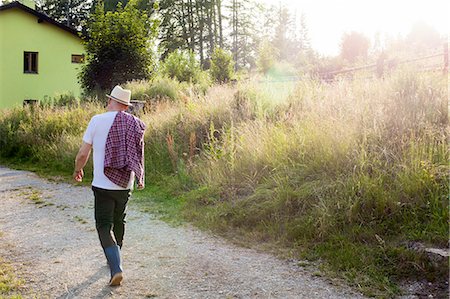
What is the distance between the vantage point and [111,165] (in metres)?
4.69

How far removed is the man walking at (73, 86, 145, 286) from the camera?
4.65 metres

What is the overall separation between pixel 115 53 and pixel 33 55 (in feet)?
42.0

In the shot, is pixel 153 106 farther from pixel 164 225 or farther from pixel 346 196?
pixel 346 196

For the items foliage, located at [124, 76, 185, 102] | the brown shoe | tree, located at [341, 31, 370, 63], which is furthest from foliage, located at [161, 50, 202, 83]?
the brown shoe

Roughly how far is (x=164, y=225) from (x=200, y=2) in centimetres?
4123

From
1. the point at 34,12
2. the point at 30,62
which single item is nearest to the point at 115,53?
the point at 34,12

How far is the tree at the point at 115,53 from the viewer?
22734mm

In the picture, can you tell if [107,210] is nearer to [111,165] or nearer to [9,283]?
[111,165]

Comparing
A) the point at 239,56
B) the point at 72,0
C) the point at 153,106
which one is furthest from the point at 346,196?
the point at 72,0

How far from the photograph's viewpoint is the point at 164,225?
7.08 metres

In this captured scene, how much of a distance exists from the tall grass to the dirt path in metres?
0.47

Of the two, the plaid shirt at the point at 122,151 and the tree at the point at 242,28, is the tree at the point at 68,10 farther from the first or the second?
the plaid shirt at the point at 122,151

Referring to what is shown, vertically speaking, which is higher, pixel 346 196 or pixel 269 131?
pixel 269 131

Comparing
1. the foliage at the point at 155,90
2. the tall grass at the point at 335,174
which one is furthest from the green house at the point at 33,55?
the tall grass at the point at 335,174
